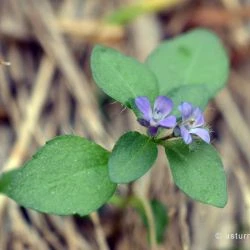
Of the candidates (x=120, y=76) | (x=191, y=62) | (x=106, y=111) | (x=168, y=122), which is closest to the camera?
(x=168, y=122)

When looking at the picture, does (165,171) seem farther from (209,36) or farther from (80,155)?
(80,155)

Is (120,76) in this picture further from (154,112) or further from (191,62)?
(191,62)

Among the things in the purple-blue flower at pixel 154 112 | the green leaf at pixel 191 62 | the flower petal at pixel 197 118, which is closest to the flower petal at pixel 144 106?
the purple-blue flower at pixel 154 112

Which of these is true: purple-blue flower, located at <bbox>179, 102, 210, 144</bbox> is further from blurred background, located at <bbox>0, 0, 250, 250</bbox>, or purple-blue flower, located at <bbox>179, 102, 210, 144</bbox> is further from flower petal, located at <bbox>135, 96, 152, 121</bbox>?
blurred background, located at <bbox>0, 0, 250, 250</bbox>

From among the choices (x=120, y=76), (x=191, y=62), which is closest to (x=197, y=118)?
(x=120, y=76)

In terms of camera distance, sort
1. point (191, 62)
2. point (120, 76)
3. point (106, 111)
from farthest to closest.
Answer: point (106, 111) → point (191, 62) → point (120, 76)

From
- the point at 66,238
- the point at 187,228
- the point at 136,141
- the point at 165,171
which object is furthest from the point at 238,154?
the point at 136,141

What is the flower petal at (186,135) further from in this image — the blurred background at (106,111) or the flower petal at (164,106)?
the blurred background at (106,111)
